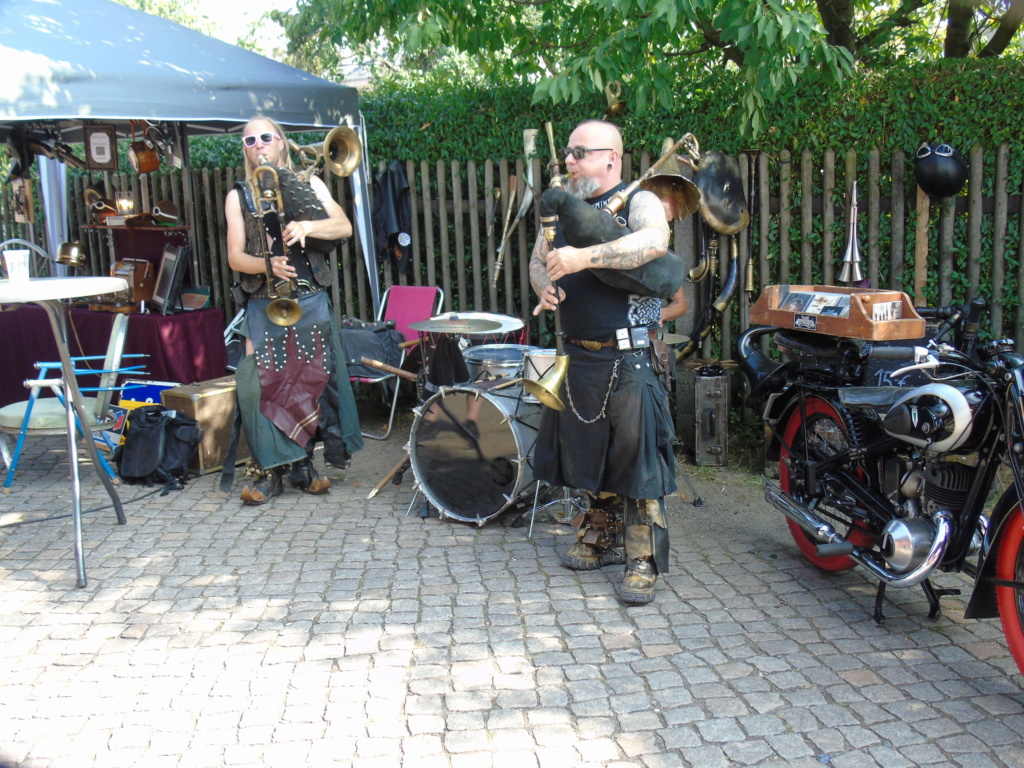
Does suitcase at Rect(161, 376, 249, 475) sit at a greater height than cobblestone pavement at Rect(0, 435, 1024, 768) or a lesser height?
greater

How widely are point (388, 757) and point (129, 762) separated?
78 cm

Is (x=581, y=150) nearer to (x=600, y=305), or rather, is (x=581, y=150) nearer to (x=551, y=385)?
(x=600, y=305)

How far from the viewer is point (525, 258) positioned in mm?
6426

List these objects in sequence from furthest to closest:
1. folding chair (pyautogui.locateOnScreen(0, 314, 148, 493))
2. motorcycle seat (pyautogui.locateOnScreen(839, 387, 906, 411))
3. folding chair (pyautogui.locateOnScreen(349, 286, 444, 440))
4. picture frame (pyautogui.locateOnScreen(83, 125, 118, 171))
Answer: picture frame (pyautogui.locateOnScreen(83, 125, 118, 171)), folding chair (pyautogui.locateOnScreen(349, 286, 444, 440)), folding chair (pyautogui.locateOnScreen(0, 314, 148, 493)), motorcycle seat (pyautogui.locateOnScreen(839, 387, 906, 411))

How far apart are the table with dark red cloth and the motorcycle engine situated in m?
5.06

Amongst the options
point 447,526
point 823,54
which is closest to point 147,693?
point 447,526

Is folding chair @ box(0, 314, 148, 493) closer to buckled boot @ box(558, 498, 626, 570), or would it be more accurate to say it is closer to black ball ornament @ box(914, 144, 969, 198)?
buckled boot @ box(558, 498, 626, 570)

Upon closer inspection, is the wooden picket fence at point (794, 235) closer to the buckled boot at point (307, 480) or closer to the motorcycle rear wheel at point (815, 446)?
the motorcycle rear wheel at point (815, 446)

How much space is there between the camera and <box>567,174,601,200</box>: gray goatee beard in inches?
141

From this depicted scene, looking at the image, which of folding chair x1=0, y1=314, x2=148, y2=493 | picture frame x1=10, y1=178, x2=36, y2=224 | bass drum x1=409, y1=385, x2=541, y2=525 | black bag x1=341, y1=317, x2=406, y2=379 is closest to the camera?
bass drum x1=409, y1=385, x2=541, y2=525

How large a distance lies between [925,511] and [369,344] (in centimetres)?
387

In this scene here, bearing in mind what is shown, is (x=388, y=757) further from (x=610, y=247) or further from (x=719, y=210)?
(x=719, y=210)

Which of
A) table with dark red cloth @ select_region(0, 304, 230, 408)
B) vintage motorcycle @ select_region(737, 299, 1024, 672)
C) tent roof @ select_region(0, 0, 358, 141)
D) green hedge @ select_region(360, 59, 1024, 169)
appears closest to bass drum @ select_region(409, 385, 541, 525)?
vintage motorcycle @ select_region(737, 299, 1024, 672)

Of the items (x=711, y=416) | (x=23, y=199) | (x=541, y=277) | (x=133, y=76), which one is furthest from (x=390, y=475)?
(x=23, y=199)
